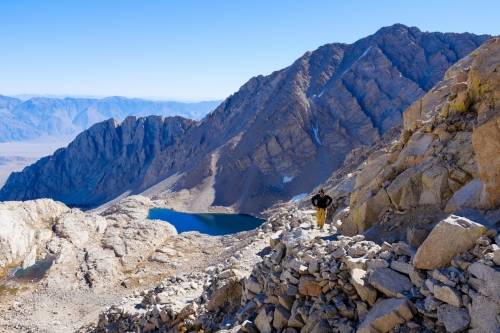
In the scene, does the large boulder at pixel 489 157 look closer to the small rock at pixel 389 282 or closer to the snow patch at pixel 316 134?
the small rock at pixel 389 282

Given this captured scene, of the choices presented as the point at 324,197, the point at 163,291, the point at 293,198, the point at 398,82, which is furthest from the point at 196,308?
the point at 398,82

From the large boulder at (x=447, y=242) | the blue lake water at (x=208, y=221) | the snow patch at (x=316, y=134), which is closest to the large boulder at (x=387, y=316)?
the large boulder at (x=447, y=242)

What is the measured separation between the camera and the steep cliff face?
15.2m

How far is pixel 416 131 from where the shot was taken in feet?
73.3

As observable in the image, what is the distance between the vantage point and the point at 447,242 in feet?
42.2

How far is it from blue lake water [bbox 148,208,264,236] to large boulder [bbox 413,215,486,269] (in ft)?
380

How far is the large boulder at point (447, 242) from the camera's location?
41.7ft

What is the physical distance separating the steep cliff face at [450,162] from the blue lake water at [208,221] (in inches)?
4276

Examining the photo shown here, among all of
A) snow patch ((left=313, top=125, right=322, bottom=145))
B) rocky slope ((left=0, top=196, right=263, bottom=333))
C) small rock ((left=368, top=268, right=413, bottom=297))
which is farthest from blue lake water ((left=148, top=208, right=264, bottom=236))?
small rock ((left=368, top=268, right=413, bottom=297))

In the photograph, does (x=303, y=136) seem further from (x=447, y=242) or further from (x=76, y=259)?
(x=447, y=242)

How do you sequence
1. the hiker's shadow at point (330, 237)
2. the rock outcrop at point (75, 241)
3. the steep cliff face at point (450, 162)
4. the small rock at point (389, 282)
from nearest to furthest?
the small rock at point (389, 282) → the steep cliff face at point (450, 162) → the hiker's shadow at point (330, 237) → the rock outcrop at point (75, 241)

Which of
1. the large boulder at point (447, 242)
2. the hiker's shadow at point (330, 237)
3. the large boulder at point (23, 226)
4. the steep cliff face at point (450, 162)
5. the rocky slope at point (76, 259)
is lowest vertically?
the rocky slope at point (76, 259)

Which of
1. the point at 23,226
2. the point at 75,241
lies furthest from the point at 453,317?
the point at 23,226

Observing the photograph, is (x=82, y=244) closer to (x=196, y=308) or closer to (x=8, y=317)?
(x=8, y=317)
